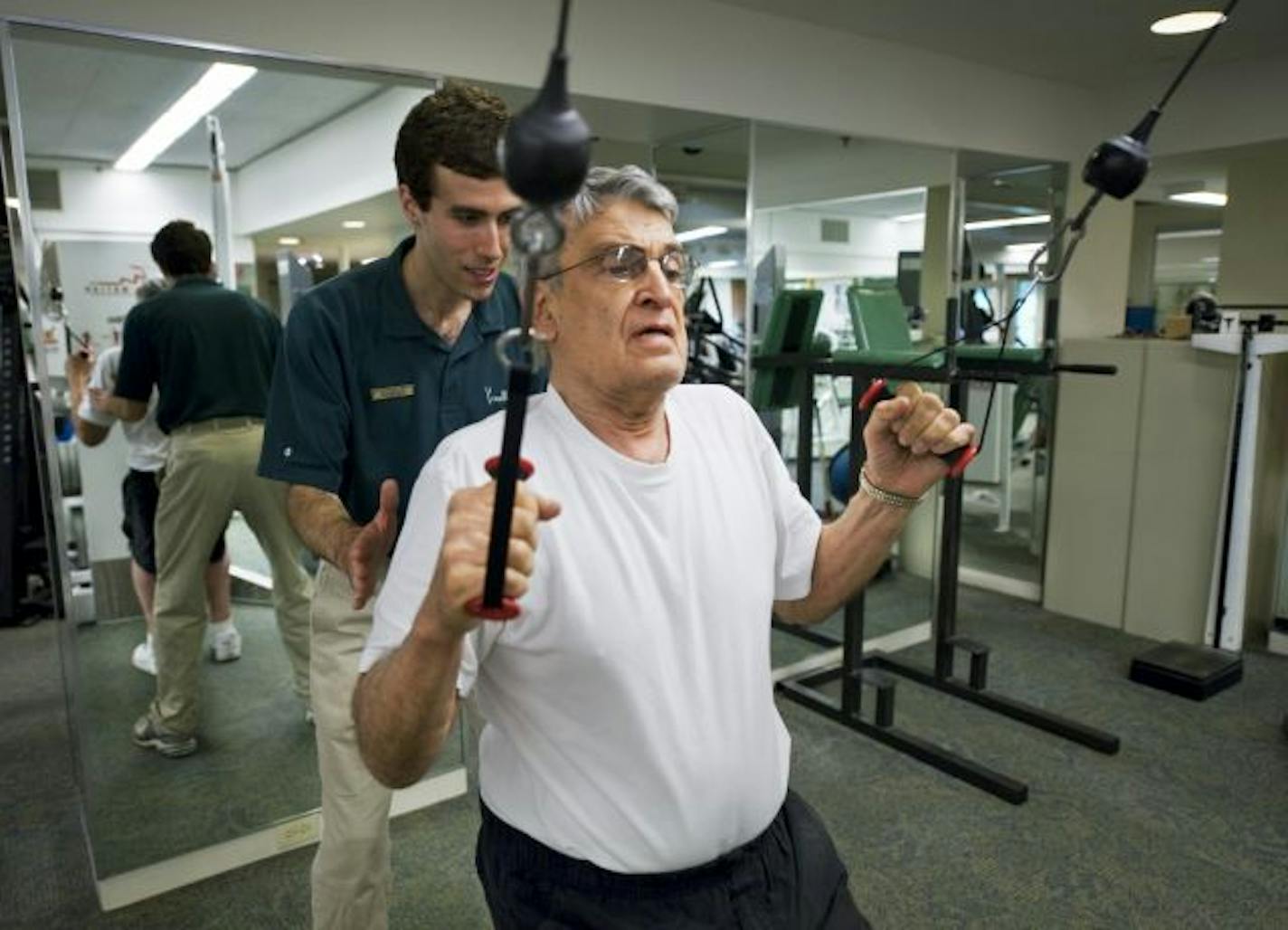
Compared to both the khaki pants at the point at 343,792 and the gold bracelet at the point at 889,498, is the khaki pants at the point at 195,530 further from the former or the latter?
the gold bracelet at the point at 889,498

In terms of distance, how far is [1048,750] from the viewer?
9.81ft

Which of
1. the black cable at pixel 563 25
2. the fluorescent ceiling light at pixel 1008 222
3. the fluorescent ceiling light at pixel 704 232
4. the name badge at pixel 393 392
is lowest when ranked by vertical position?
the name badge at pixel 393 392

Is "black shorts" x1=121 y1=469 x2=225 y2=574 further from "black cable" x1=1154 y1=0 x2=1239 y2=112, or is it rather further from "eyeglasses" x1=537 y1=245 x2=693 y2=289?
"black cable" x1=1154 y1=0 x2=1239 y2=112

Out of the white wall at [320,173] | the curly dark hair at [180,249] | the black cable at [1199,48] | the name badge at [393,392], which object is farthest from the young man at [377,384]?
the white wall at [320,173]

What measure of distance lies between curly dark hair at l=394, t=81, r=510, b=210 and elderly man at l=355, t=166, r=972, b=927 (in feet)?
0.96

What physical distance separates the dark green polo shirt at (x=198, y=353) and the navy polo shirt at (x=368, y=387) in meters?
1.11

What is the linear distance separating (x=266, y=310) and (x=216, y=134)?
62 cm

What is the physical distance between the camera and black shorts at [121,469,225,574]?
287cm

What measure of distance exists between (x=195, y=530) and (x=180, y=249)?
0.79m

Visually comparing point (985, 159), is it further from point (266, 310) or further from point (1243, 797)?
point (266, 310)

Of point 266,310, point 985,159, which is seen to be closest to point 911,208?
point 985,159

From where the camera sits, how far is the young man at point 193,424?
2438 mm

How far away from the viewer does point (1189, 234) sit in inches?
432

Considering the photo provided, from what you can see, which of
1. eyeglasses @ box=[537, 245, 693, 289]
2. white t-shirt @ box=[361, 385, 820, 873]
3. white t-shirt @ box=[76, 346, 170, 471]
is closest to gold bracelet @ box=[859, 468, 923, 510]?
white t-shirt @ box=[361, 385, 820, 873]
